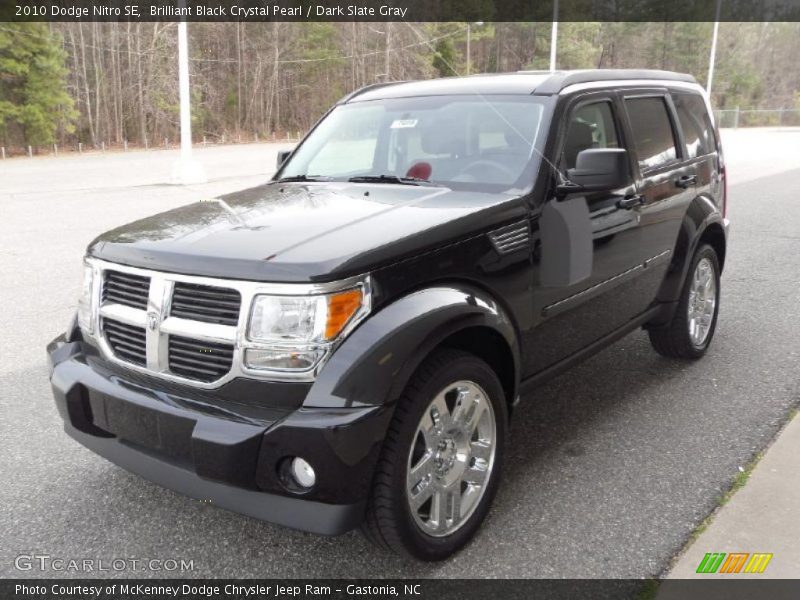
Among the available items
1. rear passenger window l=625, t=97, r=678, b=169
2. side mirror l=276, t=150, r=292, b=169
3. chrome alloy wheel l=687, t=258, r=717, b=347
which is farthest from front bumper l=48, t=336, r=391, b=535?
chrome alloy wheel l=687, t=258, r=717, b=347

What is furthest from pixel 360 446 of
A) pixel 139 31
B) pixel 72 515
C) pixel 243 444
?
pixel 139 31

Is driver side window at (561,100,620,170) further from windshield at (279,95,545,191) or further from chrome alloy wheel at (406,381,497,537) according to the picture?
chrome alloy wheel at (406,381,497,537)

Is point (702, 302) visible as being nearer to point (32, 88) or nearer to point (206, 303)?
point (206, 303)

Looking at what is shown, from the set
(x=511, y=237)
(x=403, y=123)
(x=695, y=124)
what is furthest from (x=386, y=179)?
(x=695, y=124)

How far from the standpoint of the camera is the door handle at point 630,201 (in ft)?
13.0

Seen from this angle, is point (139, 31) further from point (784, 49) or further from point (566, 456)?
point (784, 49)

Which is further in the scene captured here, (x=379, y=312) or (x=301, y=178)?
(x=301, y=178)

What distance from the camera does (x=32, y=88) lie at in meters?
35.7

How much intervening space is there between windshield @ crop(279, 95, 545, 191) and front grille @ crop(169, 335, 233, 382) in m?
1.47

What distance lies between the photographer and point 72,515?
322 centimetres

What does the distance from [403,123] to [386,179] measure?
0.46 metres

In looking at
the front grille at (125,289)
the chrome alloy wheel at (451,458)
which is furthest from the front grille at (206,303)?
the chrome alloy wheel at (451,458)

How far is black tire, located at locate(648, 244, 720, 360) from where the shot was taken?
4863 millimetres

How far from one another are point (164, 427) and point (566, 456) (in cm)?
205
